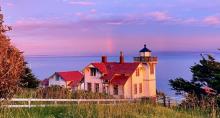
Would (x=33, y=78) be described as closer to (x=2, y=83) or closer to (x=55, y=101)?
(x=55, y=101)

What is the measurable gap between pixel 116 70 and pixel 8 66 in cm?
5227

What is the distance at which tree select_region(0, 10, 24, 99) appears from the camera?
35.7ft

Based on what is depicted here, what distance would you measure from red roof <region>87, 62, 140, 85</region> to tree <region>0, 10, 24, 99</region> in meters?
50.4

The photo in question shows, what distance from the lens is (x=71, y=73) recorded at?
7681cm

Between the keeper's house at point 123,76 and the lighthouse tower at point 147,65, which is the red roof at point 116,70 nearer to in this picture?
the keeper's house at point 123,76

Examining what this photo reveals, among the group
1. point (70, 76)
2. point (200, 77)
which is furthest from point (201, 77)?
point (70, 76)

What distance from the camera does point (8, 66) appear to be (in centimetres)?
1098

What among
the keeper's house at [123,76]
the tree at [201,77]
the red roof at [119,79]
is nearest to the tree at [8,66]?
the tree at [201,77]

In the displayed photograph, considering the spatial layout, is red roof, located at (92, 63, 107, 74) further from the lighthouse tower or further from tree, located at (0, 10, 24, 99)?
tree, located at (0, 10, 24, 99)

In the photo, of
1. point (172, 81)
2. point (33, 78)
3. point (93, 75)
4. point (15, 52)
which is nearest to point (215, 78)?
point (172, 81)

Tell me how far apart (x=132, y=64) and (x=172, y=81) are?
27.0 metres

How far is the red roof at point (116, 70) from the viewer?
62.6 metres

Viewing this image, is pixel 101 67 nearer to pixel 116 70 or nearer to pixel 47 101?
pixel 116 70

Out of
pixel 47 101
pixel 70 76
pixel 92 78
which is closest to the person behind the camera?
pixel 47 101
